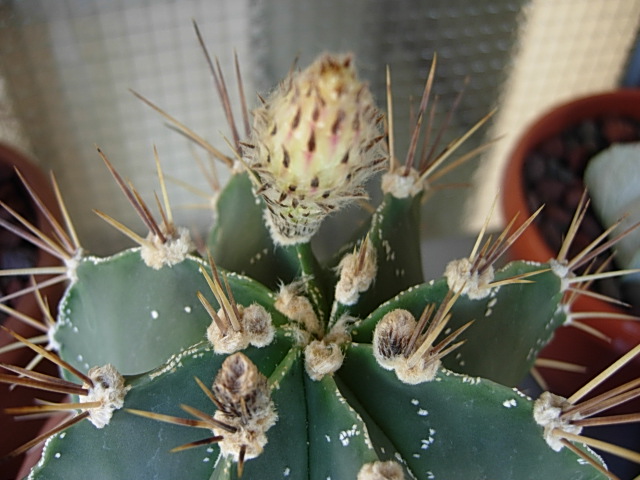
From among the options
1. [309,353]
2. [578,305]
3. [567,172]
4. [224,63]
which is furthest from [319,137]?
[224,63]

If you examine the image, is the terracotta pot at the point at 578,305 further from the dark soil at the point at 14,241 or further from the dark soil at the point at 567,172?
the dark soil at the point at 14,241

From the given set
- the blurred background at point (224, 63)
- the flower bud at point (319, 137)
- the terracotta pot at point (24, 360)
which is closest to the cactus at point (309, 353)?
the flower bud at point (319, 137)

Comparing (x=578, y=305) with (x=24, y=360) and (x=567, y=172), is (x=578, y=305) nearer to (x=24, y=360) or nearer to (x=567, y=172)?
(x=567, y=172)

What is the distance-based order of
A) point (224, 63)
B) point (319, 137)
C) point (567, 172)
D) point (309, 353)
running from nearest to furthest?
1. point (319, 137)
2. point (309, 353)
3. point (567, 172)
4. point (224, 63)

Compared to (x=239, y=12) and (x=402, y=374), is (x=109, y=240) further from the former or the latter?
(x=402, y=374)

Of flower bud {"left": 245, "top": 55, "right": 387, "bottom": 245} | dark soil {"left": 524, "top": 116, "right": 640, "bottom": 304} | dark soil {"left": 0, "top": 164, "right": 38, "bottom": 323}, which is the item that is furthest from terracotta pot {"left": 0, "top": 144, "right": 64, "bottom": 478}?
dark soil {"left": 524, "top": 116, "right": 640, "bottom": 304}

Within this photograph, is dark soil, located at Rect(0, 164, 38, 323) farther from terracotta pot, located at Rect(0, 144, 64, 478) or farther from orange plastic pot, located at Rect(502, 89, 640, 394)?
orange plastic pot, located at Rect(502, 89, 640, 394)

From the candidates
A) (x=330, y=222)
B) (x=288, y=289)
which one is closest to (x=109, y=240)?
(x=330, y=222)
